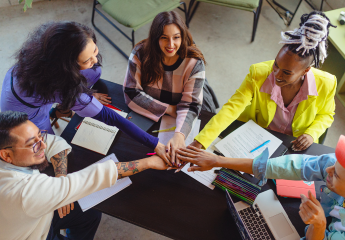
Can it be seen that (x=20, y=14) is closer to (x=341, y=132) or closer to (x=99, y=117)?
(x=99, y=117)

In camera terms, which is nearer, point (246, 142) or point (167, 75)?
point (246, 142)

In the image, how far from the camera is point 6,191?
1.21 meters

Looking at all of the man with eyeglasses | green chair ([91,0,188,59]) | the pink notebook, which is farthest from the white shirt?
green chair ([91,0,188,59])

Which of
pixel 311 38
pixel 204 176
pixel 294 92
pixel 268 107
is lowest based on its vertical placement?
pixel 204 176

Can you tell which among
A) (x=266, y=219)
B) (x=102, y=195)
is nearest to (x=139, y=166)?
(x=102, y=195)

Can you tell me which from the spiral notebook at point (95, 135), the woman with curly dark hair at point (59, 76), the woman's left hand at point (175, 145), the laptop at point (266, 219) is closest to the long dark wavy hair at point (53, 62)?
the woman with curly dark hair at point (59, 76)

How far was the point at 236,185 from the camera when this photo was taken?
55.8 inches

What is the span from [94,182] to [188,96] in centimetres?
79

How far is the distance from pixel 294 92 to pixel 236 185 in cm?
70

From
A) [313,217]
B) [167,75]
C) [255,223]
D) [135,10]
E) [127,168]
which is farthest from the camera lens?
[135,10]

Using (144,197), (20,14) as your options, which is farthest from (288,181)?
(20,14)

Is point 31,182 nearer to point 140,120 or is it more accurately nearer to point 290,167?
point 140,120

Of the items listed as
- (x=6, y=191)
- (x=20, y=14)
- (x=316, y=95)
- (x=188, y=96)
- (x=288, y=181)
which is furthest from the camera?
(x=20, y=14)

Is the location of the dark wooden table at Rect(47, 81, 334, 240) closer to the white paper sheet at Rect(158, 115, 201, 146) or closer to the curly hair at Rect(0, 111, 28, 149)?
the white paper sheet at Rect(158, 115, 201, 146)
